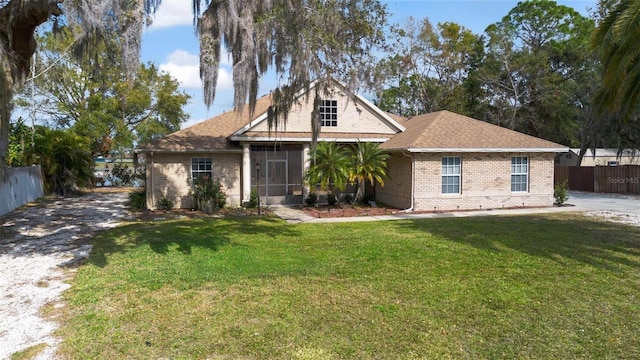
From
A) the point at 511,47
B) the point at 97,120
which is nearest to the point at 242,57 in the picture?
the point at 97,120

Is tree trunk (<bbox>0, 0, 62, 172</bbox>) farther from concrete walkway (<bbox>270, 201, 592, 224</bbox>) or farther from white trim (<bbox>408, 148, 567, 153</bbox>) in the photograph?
white trim (<bbox>408, 148, 567, 153</bbox>)

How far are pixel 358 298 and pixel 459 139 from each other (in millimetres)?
13064

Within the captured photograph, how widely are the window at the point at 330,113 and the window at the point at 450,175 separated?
526cm

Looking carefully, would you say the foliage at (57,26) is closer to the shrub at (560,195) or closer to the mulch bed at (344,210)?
the mulch bed at (344,210)

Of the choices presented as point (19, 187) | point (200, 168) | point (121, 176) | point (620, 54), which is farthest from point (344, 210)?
point (121, 176)

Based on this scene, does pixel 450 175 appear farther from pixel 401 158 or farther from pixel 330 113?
pixel 330 113

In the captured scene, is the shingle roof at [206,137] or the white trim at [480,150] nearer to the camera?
the white trim at [480,150]

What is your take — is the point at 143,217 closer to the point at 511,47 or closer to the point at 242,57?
the point at 242,57

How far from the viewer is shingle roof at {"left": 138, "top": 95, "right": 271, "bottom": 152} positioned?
57.8 feet

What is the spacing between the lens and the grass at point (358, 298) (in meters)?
4.71

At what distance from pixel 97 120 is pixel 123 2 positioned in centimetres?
2278

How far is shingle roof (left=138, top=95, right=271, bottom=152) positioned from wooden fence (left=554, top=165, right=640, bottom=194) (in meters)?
20.5

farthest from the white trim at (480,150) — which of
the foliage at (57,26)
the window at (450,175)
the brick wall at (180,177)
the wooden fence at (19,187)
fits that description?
the wooden fence at (19,187)

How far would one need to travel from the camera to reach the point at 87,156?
23.8m
